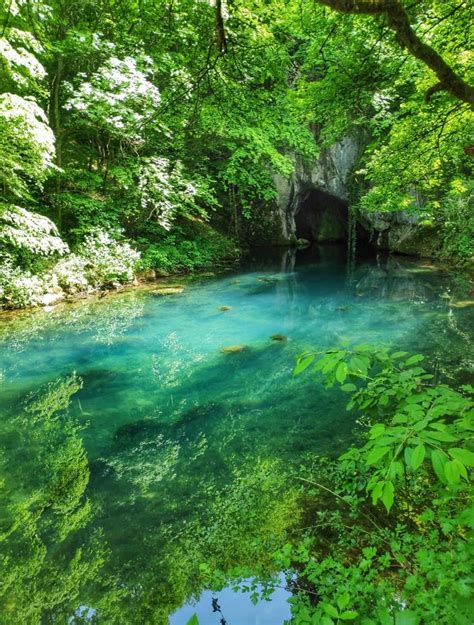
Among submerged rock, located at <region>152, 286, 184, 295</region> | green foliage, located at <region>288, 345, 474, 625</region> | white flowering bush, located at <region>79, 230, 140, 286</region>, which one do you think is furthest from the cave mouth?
green foliage, located at <region>288, 345, 474, 625</region>

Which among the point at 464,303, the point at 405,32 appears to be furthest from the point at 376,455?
the point at 464,303

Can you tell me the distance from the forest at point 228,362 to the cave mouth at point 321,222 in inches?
466

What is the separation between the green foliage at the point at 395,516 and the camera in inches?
59.1

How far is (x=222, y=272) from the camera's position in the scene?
50.8 ft

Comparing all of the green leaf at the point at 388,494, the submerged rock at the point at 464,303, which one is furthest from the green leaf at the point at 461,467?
the submerged rock at the point at 464,303

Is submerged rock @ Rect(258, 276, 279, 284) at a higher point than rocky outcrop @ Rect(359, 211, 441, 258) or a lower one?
lower

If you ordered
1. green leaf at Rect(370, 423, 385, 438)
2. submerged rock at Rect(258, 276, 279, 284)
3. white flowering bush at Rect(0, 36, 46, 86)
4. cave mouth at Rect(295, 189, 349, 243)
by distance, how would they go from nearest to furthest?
1. green leaf at Rect(370, 423, 385, 438)
2. white flowering bush at Rect(0, 36, 46, 86)
3. submerged rock at Rect(258, 276, 279, 284)
4. cave mouth at Rect(295, 189, 349, 243)

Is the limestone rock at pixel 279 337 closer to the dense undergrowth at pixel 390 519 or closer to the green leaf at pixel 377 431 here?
the dense undergrowth at pixel 390 519

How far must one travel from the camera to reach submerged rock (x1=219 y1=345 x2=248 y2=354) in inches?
283

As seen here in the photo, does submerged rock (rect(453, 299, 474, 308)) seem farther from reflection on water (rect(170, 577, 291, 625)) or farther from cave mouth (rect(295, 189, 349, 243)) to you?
cave mouth (rect(295, 189, 349, 243))

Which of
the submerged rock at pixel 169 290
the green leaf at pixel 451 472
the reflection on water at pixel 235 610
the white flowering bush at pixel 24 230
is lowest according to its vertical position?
the reflection on water at pixel 235 610

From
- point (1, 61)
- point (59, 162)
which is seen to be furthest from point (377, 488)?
point (59, 162)

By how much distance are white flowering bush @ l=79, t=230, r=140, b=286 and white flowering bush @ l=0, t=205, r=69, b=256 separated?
5.43 ft

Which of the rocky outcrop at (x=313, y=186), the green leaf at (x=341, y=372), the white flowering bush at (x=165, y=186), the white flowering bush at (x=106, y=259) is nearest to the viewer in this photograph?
the green leaf at (x=341, y=372)
